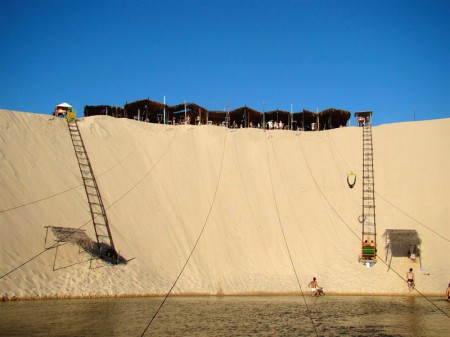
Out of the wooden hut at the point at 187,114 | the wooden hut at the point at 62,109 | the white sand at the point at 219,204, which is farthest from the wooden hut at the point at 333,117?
the wooden hut at the point at 62,109

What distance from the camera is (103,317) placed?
15.1 m

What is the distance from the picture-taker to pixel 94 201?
23.3m

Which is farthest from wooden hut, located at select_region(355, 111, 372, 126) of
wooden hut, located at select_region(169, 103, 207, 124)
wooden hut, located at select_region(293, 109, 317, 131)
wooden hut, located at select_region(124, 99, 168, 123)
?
wooden hut, located at select_region(124, 99, 168, 123)

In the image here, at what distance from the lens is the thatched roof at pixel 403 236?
72.3ft

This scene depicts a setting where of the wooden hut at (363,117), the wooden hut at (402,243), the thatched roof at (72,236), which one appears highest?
the wooden hut at (363,117)

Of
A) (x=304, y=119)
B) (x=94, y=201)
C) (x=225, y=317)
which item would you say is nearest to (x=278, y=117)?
(x=304, y=119)

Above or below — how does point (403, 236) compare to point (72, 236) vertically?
below

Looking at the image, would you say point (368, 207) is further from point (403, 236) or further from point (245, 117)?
point (245, 117)

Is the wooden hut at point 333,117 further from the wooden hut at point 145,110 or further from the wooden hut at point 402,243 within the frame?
the wooden hut at point 402,243

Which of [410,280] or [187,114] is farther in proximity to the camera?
[187,114]

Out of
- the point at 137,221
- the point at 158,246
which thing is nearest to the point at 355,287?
the point at 158,246

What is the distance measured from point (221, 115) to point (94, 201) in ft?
58.2

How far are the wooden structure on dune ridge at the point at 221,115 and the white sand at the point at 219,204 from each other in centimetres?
525

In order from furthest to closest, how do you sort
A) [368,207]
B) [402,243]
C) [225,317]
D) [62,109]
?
[62,109], [368,207], [402,243], [225,317]
